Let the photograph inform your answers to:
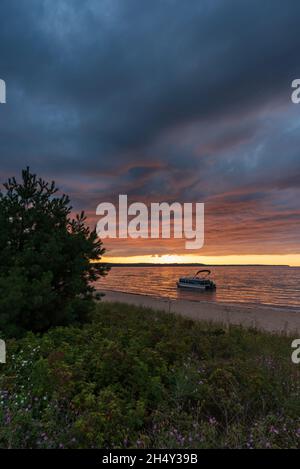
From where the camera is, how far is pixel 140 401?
13.7 feet

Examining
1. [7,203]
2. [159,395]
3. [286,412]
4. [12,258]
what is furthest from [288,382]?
[7,203]

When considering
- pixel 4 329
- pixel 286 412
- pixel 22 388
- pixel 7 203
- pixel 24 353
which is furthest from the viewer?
pixel 7 203

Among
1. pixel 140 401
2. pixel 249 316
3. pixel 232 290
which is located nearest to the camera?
pixel 140 401

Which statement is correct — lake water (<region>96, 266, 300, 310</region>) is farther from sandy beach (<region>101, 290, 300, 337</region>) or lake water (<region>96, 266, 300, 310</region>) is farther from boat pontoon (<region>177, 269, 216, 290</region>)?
sandy beach (<region>101, 290, 300, 337</region>)

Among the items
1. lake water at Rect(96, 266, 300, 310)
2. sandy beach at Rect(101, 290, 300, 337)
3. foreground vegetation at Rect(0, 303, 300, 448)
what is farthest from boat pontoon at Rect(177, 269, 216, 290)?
foreground vegetation at Rect(0, 303, 300, 448)

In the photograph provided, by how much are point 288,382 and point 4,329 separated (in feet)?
20.3

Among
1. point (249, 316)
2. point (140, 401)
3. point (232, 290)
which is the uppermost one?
point (140, 401)

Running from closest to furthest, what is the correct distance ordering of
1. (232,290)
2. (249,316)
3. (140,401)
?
1. (140,401)
2. (249,316)
3. (232,290)

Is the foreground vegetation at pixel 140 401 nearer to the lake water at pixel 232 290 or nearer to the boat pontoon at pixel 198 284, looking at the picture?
the lake water at pixel 232 290

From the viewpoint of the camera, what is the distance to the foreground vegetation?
11.5 ft

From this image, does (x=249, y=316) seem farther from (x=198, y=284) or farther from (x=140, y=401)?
(x=198, y=284)

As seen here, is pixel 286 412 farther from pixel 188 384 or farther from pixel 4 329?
pixel 4 329

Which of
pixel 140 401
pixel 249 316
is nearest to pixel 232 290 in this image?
pixel 249 316
